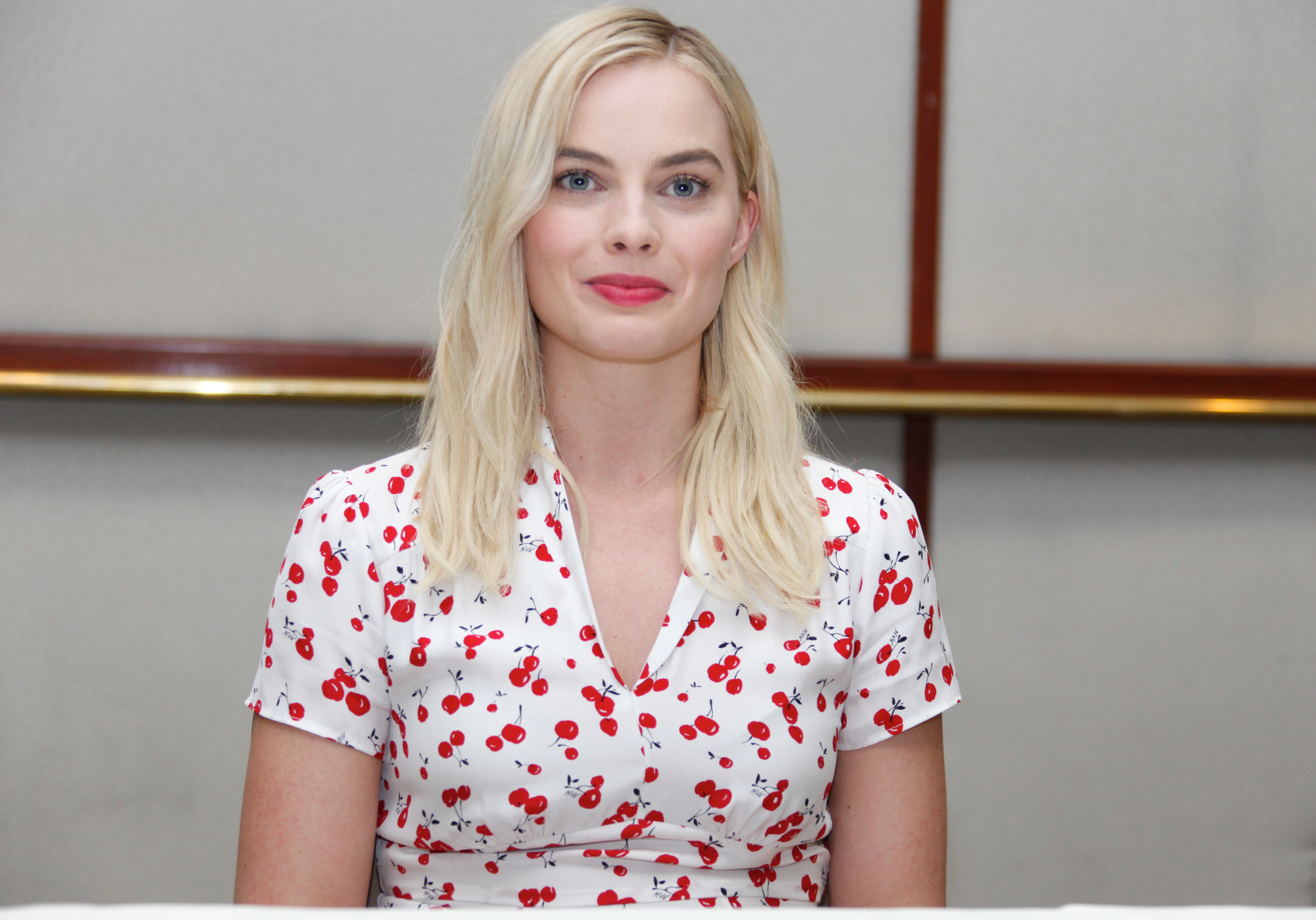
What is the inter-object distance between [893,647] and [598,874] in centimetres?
36

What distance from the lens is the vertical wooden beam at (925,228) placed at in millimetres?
1886

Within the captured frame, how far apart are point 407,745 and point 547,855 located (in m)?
0.17

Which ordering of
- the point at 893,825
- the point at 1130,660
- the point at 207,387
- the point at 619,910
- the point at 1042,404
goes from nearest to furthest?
the point at 619,910
the point at 893,825
the point at 207,387
the point at 1042,404
the point at 1130,660

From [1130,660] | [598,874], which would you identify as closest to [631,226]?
[598,874]

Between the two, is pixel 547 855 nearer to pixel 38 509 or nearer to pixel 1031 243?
pixel 38 509

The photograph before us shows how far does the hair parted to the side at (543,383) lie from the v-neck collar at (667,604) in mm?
12

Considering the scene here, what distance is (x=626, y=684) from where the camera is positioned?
1.07 meters

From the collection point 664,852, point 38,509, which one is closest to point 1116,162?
point 664,852

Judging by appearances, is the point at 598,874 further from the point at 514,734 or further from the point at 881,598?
the point at 881,598

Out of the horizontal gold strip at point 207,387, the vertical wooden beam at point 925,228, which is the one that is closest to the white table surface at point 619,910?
the horizontal gold strip at point 207,387

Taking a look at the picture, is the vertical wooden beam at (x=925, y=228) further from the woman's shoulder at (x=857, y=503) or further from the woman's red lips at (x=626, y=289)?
the woman's red lips at (x=626, y=289)

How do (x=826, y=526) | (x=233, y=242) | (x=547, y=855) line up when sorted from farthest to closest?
(x=233, y=242), (x=826, y=526), (x=547, y=855)

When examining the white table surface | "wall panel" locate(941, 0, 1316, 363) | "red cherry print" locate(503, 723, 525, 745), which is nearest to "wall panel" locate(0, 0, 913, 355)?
"wall panel" locate(941, 0, 1316, 363)

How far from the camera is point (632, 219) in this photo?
3.48ft
